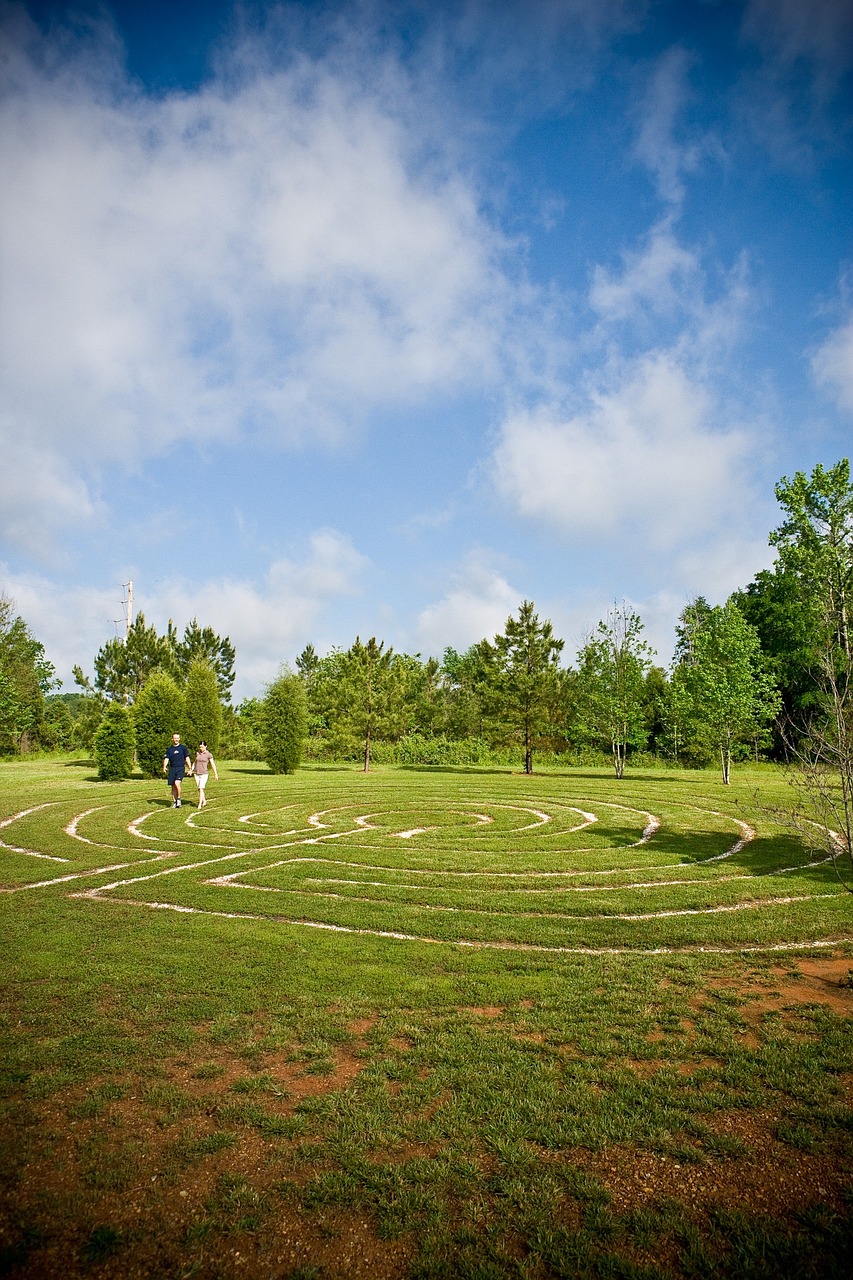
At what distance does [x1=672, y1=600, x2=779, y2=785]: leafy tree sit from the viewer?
1275 inches

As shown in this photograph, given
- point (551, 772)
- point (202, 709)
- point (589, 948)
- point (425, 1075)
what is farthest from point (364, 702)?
point (425, 1075)

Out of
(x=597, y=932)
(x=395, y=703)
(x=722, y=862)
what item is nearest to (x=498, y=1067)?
(x=597, y=932)

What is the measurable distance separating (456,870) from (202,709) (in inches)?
1128

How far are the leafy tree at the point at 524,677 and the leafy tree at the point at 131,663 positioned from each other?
24.2m

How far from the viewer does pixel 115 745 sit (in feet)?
105

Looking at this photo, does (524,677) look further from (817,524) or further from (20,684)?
(20,684)

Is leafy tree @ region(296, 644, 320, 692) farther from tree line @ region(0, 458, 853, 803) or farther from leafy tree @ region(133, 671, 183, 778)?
leafy tree @ region(133, 671, 183, 778)

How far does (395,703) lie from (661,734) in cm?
2425

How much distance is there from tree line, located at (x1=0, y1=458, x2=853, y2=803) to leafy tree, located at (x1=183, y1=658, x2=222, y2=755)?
8 cm

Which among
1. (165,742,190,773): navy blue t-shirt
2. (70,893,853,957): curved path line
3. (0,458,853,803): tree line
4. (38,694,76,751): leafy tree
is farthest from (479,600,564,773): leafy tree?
(38,694,76,751): leafy tree

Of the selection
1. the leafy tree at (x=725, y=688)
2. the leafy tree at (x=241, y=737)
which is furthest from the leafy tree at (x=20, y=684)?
the leafy tree at (x=725, y=688)

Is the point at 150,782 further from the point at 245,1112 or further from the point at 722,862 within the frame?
the point at 245,1112

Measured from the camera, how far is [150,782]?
102ft

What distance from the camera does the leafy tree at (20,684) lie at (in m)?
51.4
